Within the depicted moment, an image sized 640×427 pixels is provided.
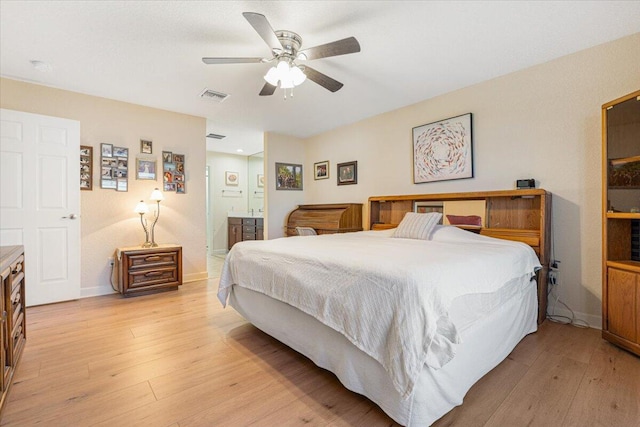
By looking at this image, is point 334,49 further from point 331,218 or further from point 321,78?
point 331,218

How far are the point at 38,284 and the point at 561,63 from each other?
5.76m

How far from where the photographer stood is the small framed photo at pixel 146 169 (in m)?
3.86

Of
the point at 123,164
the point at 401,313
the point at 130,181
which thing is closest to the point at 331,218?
the point at 130,181

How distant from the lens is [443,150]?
347 cm

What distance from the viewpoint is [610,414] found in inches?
56.2

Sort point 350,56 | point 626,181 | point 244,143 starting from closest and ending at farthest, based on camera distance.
A: 1. point 626,181
2. point 350,56
3. point 244,143

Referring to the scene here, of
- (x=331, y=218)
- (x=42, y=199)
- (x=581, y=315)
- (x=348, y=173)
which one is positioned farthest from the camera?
(x=348, y=173)

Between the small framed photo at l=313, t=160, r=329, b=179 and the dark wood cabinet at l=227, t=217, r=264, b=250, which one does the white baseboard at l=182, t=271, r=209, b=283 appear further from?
the small framed photo at l=313, t=160, r=329, b=179

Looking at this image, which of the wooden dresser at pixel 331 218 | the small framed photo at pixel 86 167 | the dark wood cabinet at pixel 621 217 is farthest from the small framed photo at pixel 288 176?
the dark wood cabinet at pixel 621 217

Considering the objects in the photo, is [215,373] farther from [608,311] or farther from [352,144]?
[352,144]

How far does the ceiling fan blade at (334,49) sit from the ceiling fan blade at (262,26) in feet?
0.75

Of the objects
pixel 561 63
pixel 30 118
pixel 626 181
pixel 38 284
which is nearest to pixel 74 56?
pixel 30 118

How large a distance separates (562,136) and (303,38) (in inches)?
98.8

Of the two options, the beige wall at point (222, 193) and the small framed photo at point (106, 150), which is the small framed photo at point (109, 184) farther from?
the beige wall at point (222, 193)
